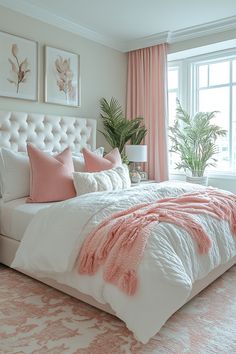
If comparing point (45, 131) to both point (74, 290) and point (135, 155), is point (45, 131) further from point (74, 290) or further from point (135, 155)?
point (74, 290)

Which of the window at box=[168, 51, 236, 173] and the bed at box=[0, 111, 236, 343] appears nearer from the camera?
the bed at box=[0, 111, 236, 343]

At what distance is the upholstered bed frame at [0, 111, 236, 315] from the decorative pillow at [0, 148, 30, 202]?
1.15 feet

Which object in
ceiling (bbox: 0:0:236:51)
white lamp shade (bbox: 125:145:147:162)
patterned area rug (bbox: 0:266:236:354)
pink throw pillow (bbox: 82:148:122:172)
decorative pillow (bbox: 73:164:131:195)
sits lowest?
patterned area rug (bbox: 0:266:236:354)

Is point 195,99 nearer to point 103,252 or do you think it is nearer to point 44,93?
point 44,93

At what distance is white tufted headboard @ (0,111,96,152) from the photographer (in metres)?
3.35

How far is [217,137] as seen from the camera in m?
4.71

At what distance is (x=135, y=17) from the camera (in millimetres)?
3865

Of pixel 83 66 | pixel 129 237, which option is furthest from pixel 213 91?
pixel 129 237

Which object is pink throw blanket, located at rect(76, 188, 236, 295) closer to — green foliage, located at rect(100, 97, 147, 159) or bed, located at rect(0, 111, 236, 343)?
bed, located at rect(0, 111, 236, 343)

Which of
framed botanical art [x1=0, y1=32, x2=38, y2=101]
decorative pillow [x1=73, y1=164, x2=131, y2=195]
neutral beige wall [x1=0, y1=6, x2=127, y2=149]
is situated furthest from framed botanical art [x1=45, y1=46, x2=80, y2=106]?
decorative pillow [x1=73, y1=164, x2=131, y2=195]

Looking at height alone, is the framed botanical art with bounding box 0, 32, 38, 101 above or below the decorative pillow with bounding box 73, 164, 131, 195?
above

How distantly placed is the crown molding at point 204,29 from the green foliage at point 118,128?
48.6 inches

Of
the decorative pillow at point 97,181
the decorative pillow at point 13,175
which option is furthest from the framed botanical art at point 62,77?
the decorative pillow at point 97,181

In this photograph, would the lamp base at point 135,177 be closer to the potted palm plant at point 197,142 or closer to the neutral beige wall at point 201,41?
the potted palm plant at point 197,142
